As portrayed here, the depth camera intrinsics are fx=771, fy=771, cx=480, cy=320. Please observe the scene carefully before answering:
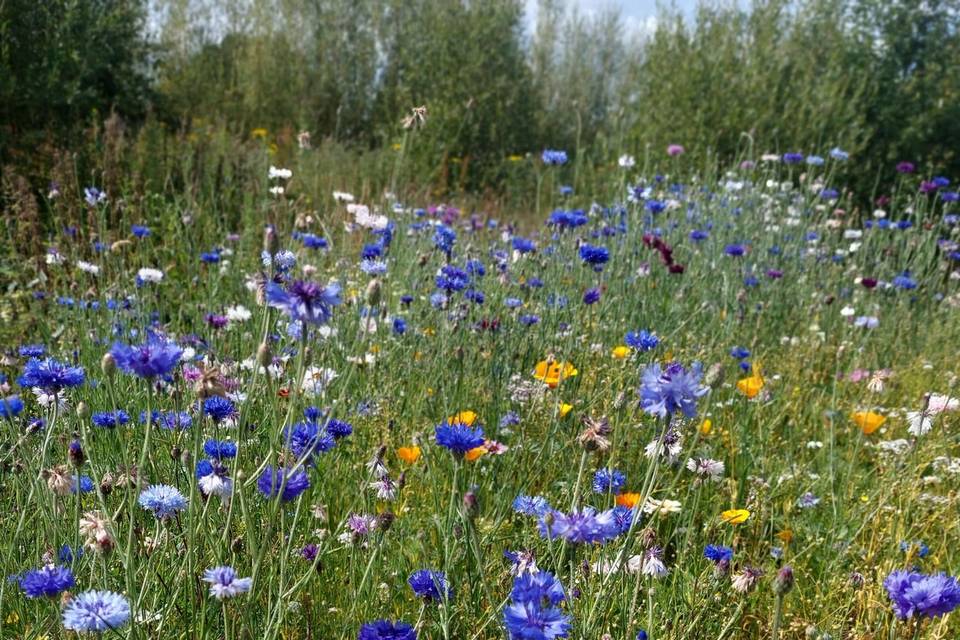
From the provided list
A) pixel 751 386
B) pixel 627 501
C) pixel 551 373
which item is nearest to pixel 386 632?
pixel 627 501

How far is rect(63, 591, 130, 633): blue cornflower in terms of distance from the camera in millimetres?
942

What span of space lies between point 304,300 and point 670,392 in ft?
1.67

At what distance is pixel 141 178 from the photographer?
550cm

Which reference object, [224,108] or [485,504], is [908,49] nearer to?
[224,108]

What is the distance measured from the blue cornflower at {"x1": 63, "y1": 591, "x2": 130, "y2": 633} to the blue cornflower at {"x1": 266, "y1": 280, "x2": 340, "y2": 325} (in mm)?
423

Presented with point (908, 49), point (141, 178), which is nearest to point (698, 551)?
point (141, 178)

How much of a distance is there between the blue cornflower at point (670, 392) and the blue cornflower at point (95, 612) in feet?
2.39

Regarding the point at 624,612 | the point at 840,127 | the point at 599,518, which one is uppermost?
the point at 840,127

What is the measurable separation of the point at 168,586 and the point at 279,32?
1405 cm

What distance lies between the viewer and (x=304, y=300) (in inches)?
41.1

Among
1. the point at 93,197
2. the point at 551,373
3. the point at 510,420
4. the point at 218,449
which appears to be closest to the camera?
the point at 218,449

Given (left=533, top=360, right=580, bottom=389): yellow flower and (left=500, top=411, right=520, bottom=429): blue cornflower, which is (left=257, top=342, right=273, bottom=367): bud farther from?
(left=500, top=411, right=520, bottom=429): blue cornflower

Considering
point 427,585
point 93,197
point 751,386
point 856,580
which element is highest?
point 93,197

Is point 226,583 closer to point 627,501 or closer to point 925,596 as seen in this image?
point 627,501
